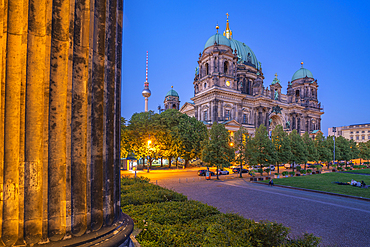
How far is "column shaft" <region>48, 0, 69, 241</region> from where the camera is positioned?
3.40 meters

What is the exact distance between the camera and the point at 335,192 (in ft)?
66.0

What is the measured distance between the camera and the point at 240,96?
6100 centimetres

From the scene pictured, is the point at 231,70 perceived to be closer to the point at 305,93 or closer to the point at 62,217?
the point at 305,93

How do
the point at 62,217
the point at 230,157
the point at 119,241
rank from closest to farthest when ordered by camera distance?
the point at 62,217, the point at 119,241, the point at 230,157

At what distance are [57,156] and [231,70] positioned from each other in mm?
61402

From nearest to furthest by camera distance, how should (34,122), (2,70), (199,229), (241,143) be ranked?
(2,70) < (34,122) < (199,229) < (241,143)

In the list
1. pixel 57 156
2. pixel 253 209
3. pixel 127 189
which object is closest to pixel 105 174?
pixel 57 156

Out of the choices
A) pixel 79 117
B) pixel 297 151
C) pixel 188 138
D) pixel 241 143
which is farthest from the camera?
pixel 188 138

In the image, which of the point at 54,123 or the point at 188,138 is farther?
the point at 188,138

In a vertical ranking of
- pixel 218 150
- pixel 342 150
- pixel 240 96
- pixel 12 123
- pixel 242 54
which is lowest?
pixel 342 150

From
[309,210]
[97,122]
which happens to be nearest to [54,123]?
[97,122]

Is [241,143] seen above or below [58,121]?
below

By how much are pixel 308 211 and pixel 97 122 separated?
1613 cm

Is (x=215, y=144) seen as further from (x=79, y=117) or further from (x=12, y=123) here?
(x=12, y=123)
